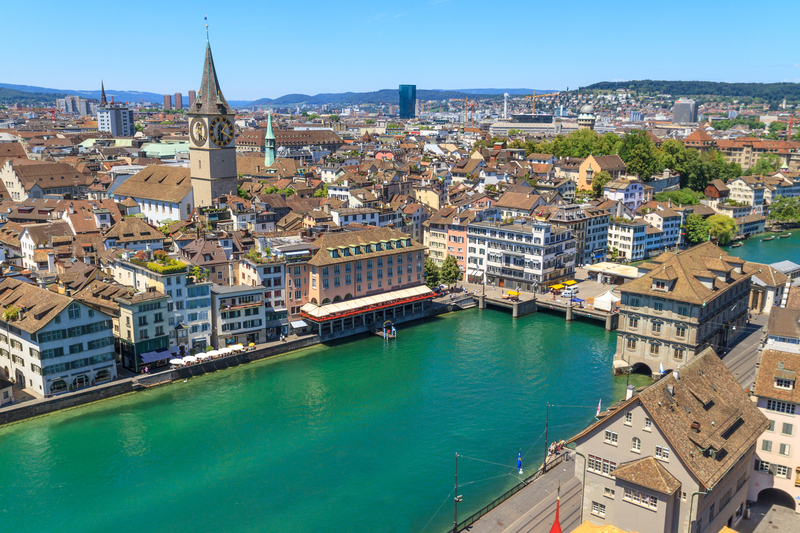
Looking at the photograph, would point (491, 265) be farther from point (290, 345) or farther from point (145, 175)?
point (145, 175)

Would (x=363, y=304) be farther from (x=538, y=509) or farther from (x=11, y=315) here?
(x=538, y=509)

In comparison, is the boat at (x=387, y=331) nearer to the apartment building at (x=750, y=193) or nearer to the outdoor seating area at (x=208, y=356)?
the outdoor seating area at (x=208, y=356)

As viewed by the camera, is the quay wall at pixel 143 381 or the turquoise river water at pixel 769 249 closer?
the quay wall at pixel 143 381

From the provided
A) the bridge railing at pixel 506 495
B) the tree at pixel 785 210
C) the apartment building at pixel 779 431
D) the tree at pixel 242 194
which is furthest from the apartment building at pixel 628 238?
the apartment building at pixel 779 431

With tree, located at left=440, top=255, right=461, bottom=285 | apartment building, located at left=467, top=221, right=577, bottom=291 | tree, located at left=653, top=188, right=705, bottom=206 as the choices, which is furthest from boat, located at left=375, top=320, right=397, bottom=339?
tree, located at left=653, top=188, right=705, bottom=206

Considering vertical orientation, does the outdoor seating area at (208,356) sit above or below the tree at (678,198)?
below

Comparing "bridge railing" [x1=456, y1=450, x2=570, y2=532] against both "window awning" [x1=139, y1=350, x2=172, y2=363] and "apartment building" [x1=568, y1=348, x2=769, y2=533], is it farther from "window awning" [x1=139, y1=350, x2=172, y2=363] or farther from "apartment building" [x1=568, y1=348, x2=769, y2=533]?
"window awning" [x1=139, y1=350, x2=172, y2=363]
